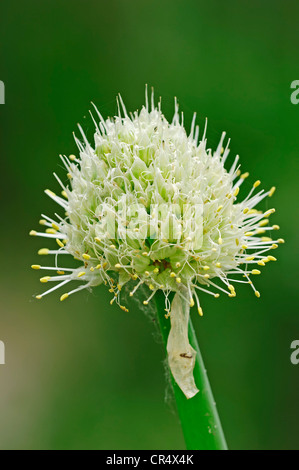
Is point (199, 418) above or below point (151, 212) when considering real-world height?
below

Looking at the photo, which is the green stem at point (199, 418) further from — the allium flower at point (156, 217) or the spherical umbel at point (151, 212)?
the spherical umbel at point (151, 212)

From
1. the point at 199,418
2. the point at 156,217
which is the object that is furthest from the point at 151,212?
the point at 199,418

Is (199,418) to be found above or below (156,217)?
below

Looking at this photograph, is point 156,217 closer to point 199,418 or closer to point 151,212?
point 151,212

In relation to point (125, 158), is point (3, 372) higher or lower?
lower

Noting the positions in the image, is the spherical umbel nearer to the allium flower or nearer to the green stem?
the allium flower

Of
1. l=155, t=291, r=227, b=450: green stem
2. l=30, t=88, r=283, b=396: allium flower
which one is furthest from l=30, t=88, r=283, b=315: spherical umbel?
l=155, t=291, r=227, b=450: green stem

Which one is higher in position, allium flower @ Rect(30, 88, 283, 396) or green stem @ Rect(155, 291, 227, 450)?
allium flower @ Rect(30, 88, 283, 396)
